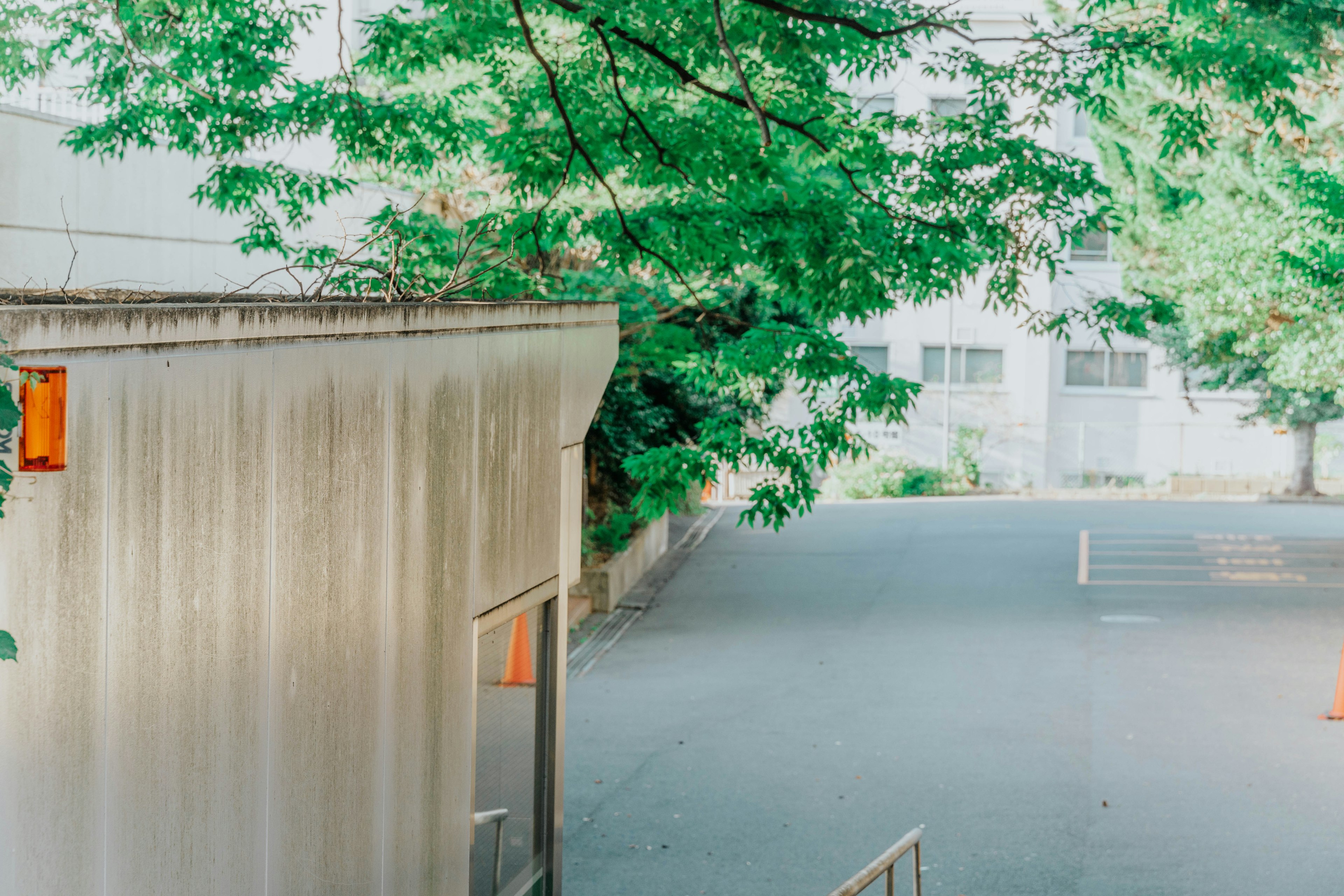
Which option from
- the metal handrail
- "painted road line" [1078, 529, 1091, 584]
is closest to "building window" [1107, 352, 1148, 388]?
"painted road line" [1078, 529, 1091, 584]

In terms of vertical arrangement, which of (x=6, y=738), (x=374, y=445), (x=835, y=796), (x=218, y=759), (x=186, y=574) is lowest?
(x=835, y=796)

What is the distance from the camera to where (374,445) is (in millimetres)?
4652

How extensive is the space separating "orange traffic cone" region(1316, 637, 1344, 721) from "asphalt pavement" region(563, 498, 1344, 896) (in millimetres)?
202

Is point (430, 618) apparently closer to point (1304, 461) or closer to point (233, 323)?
point (233, 323)

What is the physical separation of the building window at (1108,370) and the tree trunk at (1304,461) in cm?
567

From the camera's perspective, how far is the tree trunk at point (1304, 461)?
3288cm

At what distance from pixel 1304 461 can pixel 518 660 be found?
3142 centimetres

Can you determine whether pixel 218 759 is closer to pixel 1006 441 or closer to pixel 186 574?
pixel 186 574

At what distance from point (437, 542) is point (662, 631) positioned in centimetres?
1251

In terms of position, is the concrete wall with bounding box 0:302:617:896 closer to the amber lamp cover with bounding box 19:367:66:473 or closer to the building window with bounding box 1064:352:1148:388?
the amber lamp cover with bounding box 19:367:66:473

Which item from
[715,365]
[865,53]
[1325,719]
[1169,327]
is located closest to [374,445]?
[715,365]

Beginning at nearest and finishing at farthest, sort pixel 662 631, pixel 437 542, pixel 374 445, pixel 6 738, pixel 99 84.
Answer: pixel 6 738 → pixel 374 445 → pixel 437 542 → pixel 99 84 → pixel 662 631

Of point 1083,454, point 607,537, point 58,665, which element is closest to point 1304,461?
point 1083,454

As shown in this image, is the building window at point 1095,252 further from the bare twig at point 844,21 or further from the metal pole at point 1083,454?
the bare twig at point 844,21
